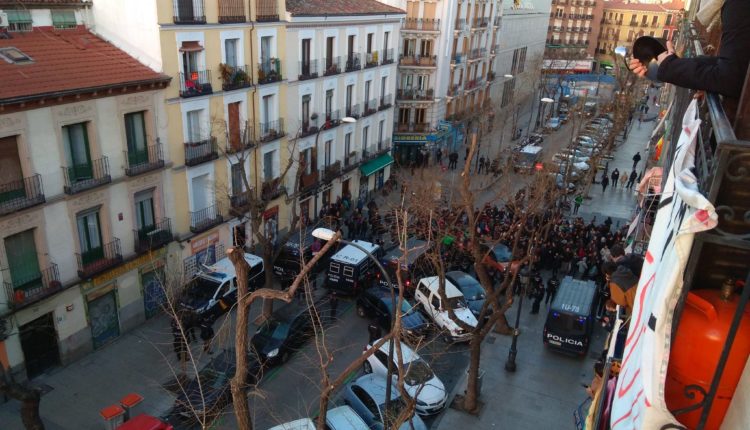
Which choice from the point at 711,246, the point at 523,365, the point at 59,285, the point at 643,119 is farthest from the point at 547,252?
the point at 643,119

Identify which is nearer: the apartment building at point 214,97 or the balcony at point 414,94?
the apartment building at point 214,97

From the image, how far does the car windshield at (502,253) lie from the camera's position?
25453 millimetres

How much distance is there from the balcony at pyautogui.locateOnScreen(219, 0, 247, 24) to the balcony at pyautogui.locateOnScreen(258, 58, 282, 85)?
7.46 feet

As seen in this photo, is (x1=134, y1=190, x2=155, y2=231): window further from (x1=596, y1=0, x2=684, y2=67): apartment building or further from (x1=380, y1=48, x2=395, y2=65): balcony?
(x1=596, y1=0, x2=684, y2=67): apartment building

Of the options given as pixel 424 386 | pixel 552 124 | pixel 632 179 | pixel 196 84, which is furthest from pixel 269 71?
pixel 552 124

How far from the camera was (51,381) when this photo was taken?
59.4ft

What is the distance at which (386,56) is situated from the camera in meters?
34.6

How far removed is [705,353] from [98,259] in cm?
1944

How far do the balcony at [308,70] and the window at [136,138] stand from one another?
30.3 feet

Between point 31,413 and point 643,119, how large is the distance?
207 feet

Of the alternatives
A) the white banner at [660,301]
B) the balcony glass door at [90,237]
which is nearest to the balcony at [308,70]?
the balcony glass door at [90,237]

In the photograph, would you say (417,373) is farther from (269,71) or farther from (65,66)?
(269,71)

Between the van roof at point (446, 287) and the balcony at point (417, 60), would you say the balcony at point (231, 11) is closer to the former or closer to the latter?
the van roof at point (446, 287)

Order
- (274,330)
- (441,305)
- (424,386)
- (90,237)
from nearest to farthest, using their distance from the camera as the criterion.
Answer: (424,386) < (90,237) < (274,330) < (441,305)
